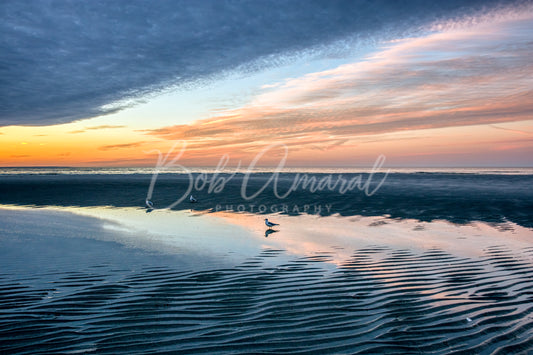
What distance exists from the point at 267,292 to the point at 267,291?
0.07 m

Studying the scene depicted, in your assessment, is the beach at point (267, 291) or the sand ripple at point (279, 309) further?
the beach at point (267, 291)

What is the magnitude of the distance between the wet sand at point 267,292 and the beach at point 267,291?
3 cm

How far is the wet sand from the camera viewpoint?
508 centimetres

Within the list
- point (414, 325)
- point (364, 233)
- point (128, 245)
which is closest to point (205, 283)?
point (414, 325)

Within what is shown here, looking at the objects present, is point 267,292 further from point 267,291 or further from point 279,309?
point 279,309

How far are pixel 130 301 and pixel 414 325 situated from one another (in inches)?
205

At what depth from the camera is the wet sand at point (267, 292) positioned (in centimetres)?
508

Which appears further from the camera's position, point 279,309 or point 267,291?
point 267,291

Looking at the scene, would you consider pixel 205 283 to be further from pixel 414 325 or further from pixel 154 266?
pixel 414 325

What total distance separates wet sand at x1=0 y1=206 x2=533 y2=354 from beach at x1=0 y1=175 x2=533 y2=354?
3cm

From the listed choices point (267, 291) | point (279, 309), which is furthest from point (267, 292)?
point (279, 309)

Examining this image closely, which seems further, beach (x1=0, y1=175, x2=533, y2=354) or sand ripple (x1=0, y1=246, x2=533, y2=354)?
beach (x1=0, y1=175, x2=533, y2=354)

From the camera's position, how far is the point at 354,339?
5.08 metres

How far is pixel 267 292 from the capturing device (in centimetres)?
719
